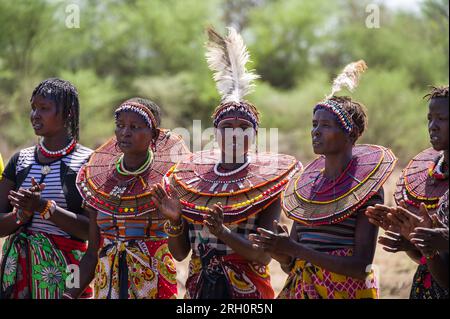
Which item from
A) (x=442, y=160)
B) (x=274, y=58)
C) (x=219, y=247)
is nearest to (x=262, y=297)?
(x=219, y=247)

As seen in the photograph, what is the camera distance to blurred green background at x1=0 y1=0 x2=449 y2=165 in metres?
18.4

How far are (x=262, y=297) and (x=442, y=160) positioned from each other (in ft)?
4.12

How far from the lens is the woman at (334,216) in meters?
4.07

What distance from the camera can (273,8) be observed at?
102 feet

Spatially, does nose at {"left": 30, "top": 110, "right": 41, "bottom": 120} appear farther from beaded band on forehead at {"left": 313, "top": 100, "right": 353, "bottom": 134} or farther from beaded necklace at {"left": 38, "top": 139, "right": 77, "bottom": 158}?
beaded band on forehead at {"left": 313, "top": 100, "right": 353, "bottom": 134}

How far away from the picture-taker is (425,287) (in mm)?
4090

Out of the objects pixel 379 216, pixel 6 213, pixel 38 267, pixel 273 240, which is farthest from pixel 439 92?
pixel 6 213

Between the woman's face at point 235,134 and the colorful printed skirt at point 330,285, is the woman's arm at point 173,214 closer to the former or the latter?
the woman's face at point 235,134

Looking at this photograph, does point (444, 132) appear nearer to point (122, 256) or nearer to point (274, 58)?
point (122, 256)

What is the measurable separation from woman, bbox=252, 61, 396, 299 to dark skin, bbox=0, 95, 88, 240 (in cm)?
136

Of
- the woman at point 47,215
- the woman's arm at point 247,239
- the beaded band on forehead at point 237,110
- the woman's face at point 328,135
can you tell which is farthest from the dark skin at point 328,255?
the woman at point 47,215

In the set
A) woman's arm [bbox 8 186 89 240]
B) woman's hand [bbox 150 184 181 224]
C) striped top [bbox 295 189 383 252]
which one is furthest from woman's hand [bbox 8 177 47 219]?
striped top [bbox 295 189 383 252]

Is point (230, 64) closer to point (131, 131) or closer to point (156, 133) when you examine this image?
point (156, 133)

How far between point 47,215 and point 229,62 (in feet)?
4.91
